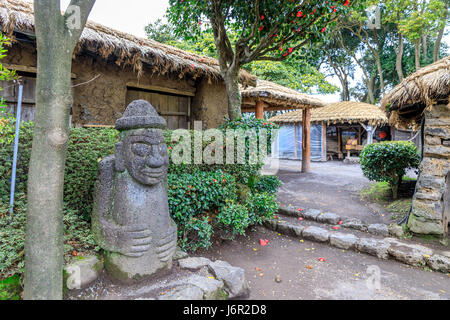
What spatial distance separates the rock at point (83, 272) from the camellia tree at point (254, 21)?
401 cm

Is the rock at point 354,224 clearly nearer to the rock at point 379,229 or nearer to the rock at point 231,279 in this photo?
the rock at point 379,229

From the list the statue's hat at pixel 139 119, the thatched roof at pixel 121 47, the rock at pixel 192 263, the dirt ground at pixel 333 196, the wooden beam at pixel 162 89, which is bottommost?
the rock at pixel 192 263

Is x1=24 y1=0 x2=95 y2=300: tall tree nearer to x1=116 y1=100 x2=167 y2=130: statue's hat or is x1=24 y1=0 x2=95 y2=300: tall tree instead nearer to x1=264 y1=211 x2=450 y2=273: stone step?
x1=116 y1=100 x2=167 y2=130: statue's hat

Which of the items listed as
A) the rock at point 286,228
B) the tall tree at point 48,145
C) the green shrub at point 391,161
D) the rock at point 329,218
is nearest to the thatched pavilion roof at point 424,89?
the green shrub at point 391,161

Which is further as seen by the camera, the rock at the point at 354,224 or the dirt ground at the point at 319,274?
the rock at the point at 354,224

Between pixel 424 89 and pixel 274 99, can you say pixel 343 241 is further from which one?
pixel 274 99

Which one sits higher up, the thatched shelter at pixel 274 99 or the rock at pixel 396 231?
the thatched shelter at pixel 274 99

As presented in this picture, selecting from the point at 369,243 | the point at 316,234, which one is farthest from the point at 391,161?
the point at 316,234

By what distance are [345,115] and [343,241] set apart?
11841 mm

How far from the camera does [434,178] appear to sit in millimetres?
4121

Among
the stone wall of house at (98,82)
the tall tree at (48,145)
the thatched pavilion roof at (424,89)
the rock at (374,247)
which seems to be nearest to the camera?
the tall tree at (48,145)

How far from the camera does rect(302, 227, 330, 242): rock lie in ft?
13.6

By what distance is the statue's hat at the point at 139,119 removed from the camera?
2486 millimetres
